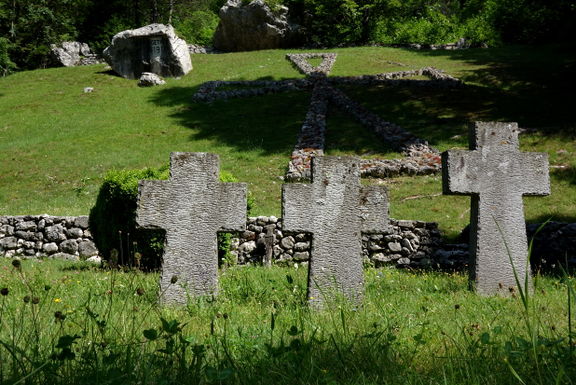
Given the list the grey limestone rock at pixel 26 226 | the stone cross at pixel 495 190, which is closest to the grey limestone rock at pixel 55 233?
the grey limestone rock at pixel 26 226

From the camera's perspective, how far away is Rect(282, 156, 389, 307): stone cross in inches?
209

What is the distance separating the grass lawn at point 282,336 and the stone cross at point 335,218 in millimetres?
300

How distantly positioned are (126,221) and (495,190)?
5.77 metres

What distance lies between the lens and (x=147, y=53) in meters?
29.9

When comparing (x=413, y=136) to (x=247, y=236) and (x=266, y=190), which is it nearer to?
(x=266, y=190)

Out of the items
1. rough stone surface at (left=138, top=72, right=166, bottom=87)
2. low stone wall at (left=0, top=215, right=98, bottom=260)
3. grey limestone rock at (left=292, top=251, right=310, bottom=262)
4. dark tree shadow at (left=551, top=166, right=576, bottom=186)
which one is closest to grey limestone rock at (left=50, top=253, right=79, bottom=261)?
low stone wall at (left=0, top=215, right=98, bottom=260)

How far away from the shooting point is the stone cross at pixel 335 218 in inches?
209

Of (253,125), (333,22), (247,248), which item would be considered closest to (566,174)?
(247,248)

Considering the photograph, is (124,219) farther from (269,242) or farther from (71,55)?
(71,55)

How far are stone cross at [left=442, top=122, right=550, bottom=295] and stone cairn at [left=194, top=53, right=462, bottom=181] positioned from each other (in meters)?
8.20

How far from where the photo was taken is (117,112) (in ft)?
78.5

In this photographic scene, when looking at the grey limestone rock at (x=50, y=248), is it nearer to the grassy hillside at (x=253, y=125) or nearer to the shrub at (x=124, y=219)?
the grassy hillside at (x=253, y=125)

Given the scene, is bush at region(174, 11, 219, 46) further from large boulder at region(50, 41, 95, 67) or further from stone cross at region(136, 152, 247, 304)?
stone cross at region(136, 152, 247, 304)

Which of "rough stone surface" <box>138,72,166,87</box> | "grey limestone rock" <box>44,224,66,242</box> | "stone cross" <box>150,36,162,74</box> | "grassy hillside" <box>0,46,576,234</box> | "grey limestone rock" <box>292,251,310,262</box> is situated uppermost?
"stone cross" <box>150,36,162,74</box>
